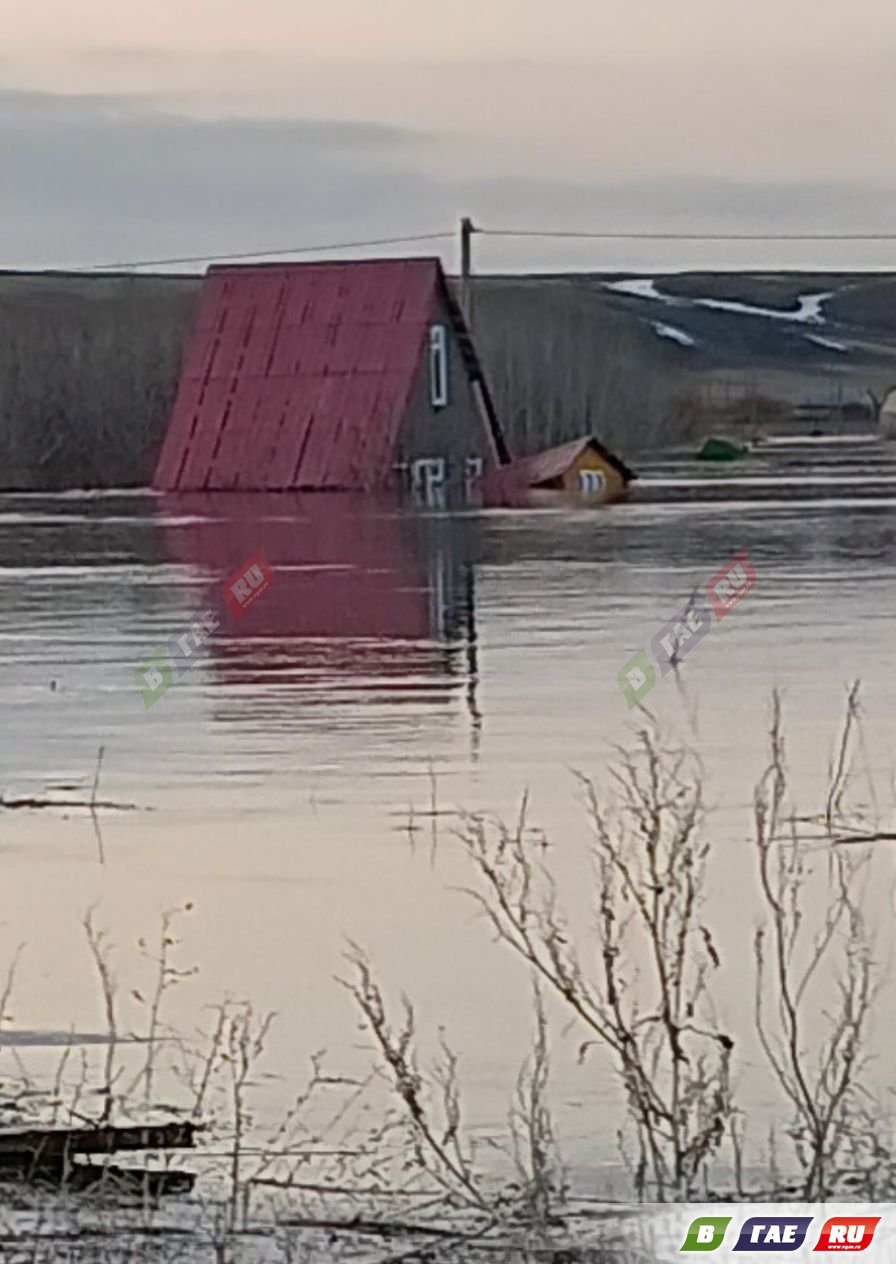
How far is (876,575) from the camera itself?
34.4 feet

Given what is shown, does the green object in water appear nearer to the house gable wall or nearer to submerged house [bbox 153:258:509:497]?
submerged house [bbox 153:258:509:497]

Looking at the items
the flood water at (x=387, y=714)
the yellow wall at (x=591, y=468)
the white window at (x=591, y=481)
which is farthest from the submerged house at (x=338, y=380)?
the white window at (x=591, y=481)

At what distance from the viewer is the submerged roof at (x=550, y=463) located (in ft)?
31.4

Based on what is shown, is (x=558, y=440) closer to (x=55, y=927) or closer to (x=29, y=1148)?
(x=55, y=927)

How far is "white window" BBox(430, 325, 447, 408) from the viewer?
28.7ft

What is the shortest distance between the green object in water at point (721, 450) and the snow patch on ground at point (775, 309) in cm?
72

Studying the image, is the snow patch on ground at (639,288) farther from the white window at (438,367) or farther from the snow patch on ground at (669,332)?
the white window at (438,367)

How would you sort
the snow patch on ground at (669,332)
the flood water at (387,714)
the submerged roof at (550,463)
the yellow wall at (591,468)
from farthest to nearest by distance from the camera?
1. the yellow wall at (591,468)
2. the submerged roof at (550,463)
3. the snow patch on ground at (669,332)
4. the flood water at (387,714)

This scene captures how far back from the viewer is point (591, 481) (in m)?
10.1

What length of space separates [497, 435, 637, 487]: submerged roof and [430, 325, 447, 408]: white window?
72 cm

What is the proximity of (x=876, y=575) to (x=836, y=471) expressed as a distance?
1059 millimetres

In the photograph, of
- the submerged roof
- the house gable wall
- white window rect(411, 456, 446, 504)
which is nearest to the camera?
the house gable wall

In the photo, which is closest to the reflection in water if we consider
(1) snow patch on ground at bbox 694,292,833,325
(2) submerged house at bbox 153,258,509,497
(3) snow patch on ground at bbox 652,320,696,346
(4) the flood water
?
(4) the flood water

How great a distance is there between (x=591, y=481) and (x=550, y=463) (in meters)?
0.50
